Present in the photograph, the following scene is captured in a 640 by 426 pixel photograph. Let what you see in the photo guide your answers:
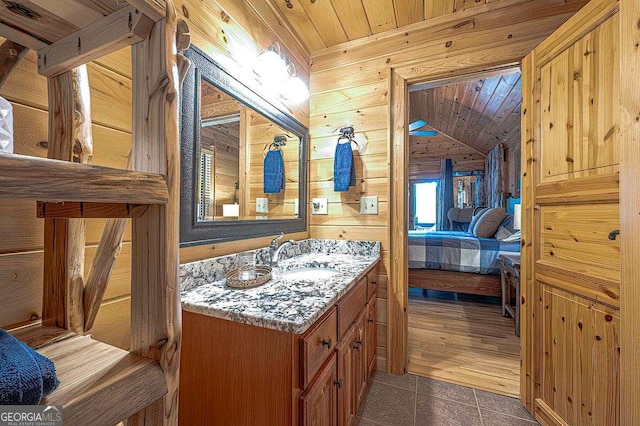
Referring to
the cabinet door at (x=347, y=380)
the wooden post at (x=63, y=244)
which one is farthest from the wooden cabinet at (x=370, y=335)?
the wooden post at (x=63, y=244)

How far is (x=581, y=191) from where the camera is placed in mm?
1217

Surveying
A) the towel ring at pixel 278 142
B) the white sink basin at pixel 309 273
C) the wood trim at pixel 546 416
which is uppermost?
the towel ring at pixel 278 142

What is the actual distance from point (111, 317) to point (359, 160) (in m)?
1.67

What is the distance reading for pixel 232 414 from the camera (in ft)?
2.69

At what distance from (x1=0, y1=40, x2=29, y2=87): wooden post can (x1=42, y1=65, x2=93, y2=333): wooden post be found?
0.22ft

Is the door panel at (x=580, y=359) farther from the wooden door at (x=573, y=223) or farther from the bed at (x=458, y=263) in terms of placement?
the bed at (x=458, y=263)

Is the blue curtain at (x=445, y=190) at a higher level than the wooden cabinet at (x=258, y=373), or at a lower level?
higher

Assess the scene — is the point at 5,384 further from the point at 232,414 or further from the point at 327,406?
the point at 327,406

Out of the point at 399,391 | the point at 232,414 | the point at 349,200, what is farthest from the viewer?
the point at 349,200

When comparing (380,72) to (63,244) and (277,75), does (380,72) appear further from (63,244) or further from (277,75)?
(63,244)

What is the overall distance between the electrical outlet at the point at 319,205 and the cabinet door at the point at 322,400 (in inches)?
47.2

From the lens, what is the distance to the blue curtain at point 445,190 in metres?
6.31

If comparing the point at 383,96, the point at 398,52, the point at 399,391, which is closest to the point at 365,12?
the point at 398,52

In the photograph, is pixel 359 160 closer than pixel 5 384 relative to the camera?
No
